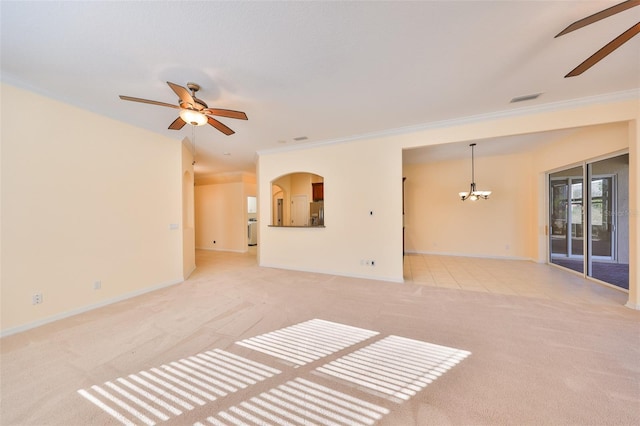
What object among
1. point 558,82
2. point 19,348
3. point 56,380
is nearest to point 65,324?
point 19,348

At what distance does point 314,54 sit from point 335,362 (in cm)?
287

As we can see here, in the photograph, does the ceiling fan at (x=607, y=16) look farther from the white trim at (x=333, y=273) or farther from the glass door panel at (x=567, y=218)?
the glass door panel at (x=567, y=218)

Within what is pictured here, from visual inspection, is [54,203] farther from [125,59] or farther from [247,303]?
[247,303]

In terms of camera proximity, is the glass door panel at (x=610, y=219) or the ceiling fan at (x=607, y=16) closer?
the ceiling fan at (x=607, y=16)

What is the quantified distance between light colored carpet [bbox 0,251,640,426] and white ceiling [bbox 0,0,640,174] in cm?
282

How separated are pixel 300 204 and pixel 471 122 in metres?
6.37

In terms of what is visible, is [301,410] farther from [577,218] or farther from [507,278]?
[577,218]

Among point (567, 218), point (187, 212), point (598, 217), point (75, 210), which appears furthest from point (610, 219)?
point (75, 210)

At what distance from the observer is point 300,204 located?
9039 millimetres

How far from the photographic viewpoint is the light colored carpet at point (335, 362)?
1495 millimetres

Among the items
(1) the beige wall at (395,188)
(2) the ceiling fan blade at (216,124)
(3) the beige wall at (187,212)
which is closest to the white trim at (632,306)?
(1) the beige wall at (395,188)

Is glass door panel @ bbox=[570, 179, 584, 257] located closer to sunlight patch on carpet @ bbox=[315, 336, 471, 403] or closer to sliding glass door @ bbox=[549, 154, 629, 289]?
sliding glass door @ bbox=[549, 154, 629, 289]

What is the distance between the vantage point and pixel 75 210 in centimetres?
305

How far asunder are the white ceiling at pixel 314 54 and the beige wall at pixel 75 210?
0.40m
